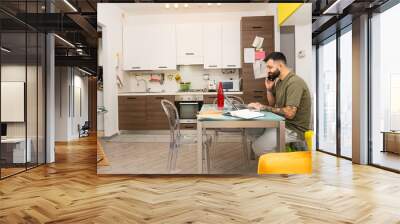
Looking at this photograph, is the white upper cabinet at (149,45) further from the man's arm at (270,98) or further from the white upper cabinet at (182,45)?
the man's arm at (270,98)

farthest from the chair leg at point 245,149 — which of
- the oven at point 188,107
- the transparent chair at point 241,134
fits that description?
the oven at point 188,107

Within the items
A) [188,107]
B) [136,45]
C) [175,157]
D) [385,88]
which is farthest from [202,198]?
[385,88]

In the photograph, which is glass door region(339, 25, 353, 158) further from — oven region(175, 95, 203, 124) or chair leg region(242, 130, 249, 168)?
oven region(175, 95, 203, 124)

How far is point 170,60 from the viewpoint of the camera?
13.9ft

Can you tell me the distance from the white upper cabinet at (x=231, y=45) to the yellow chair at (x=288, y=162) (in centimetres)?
112

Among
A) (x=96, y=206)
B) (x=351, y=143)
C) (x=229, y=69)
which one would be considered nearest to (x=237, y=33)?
(x=229, y=69)

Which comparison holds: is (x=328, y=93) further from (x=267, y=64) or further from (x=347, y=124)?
(x=267, y=64)

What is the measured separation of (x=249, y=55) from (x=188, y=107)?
0.94 m

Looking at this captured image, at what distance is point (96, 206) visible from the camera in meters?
3.11

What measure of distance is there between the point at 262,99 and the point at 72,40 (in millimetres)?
5822

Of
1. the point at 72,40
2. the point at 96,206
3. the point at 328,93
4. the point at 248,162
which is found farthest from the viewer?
the point at 72,40

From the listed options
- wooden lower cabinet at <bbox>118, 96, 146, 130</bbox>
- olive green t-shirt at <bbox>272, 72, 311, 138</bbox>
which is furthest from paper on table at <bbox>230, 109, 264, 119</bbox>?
wooden lower cabinet at <bbox>118, 96, 146, 130</bbox>

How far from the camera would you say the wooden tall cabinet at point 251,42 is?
4.09 metres

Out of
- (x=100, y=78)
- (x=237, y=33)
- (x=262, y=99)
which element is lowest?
(x=262, y=99)
